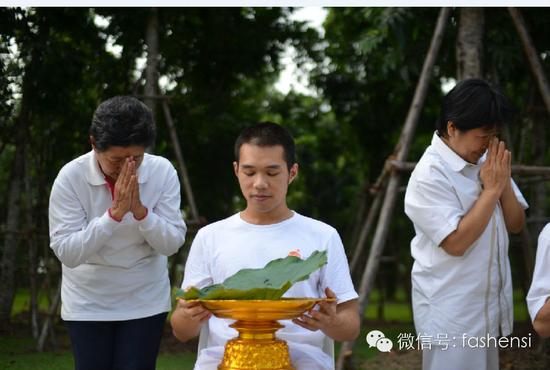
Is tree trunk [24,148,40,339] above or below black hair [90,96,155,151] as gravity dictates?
below

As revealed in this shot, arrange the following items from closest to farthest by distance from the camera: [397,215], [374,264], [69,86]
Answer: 1. [374,264]
2. [69,86]
3. [397,215]

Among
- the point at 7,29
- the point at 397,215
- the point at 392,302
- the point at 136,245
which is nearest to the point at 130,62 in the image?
the point at 7,29

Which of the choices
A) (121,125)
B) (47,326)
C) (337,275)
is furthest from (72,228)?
(47,326)

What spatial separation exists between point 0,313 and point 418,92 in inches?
135

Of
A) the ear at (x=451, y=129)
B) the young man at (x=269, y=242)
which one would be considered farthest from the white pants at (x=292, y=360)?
the ear at (x=451, y=129)

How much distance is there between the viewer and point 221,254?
126 inches

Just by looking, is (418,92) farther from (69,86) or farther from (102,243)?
(102,243)

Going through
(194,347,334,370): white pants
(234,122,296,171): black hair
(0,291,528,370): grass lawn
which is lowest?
(0,291,528,370): grass lawn

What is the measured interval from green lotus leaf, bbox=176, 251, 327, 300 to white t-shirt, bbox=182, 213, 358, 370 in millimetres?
504

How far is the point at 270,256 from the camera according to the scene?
3.15 metres

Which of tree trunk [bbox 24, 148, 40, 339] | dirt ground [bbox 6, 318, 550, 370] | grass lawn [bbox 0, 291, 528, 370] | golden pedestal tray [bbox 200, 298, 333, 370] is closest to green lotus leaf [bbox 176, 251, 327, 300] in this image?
golden pedestal tray [bbox 200, 298, 333, 370]

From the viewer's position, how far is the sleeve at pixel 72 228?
334 cm

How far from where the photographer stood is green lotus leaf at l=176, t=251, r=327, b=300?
Answer: 2.45 meters

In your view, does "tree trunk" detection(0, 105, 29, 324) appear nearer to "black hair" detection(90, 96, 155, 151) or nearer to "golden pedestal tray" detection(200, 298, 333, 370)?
"black hair" detection(90, 96, 155, 151)
